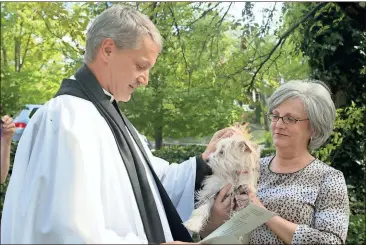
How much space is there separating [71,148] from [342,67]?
5435mm

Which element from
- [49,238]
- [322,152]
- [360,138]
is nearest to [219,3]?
[360,138]

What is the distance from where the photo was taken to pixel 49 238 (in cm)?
196

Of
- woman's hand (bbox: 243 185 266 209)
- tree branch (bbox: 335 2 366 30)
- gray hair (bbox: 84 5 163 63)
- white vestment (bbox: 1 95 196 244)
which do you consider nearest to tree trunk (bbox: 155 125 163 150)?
tree branch (bbox: 335 2 366 30)

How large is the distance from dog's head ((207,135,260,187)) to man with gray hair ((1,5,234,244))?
33 centimetres

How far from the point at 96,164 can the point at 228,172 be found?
808 mm

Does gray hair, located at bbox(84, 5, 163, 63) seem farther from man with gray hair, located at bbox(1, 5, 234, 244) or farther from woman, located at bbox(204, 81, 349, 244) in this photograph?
woman, located at bbox(204, 81, 349, 244)

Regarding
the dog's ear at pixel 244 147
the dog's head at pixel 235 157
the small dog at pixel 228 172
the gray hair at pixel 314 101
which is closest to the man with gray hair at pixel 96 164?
the small dog at pixel 228 172

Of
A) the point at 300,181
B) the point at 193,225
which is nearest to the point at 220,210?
the point at 193,225

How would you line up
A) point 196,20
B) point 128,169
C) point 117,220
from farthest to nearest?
point 196,20 → point 128,169 → point 117,220

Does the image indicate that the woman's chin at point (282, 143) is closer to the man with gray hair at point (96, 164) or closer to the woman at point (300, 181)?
the woman at point (300, 181)

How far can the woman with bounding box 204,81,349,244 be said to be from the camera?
8.59 feet

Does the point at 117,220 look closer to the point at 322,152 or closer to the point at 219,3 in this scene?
the point at 322,152

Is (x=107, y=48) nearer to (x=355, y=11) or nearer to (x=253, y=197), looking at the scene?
(x=253, y=197)

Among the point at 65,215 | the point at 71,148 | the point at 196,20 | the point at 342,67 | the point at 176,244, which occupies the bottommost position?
the point at 176,244
